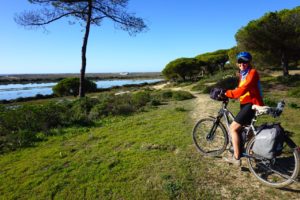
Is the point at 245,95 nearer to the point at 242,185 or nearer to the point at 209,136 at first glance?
the point at 242,185

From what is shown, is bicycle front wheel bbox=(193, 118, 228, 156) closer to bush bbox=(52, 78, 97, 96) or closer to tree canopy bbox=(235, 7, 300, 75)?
tree canopy bbox=(235, 7, 300, 75)

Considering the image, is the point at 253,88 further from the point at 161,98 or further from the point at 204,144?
the point at 161,98

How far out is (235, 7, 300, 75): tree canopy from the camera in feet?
61.2

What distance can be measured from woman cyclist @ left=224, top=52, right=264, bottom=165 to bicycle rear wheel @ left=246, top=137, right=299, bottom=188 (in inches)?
11.0

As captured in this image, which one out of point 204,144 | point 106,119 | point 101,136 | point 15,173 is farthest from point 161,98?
point 15,173

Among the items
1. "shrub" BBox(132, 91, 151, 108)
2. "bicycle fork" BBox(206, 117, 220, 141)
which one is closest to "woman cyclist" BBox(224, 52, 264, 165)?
"bicycle fork" BBox(206, 117, 220, 141)

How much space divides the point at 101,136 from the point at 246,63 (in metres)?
5.36

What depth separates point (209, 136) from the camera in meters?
6.13

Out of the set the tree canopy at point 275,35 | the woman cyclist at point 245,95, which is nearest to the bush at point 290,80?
the tree canopy at point 275,35

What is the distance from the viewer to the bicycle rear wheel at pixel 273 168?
450 centimetres

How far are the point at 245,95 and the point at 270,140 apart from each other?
88cm

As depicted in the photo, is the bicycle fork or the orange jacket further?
the bicycle fork

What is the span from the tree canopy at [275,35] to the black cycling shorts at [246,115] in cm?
1608

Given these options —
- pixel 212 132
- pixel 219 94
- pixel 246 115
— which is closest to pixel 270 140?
pixel 246 115
